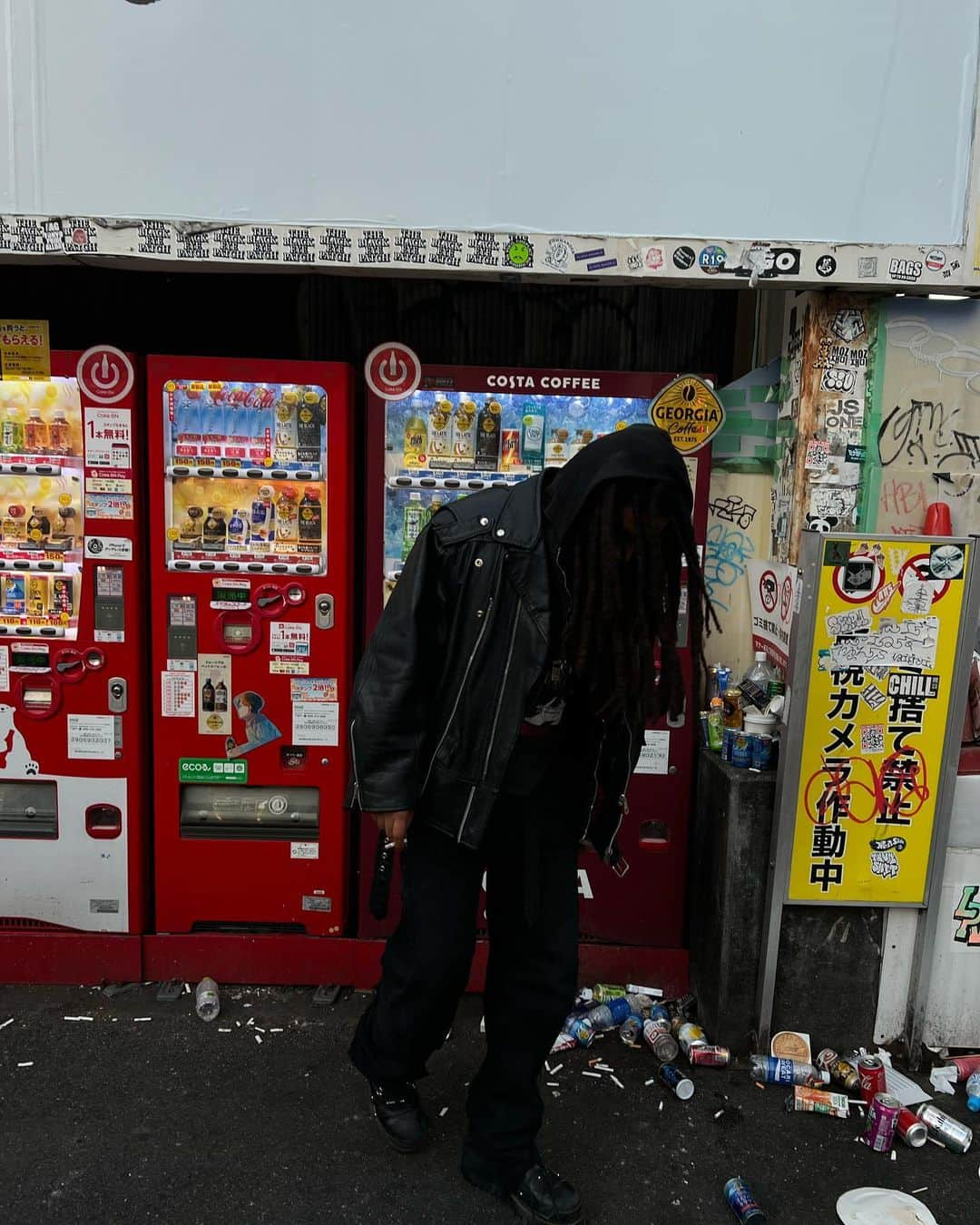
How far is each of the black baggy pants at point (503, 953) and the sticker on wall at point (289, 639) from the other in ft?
3.90

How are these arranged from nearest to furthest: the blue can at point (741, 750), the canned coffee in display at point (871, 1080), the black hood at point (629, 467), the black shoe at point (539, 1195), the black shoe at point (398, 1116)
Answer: the black hood at point (629, 467) → the black shoe at point (539, 1195) → the black shoe at point (398, 1116) → the canned coffee in display at point (871, 1080) → the blue can at point (741, 750)

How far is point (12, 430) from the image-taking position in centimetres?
335

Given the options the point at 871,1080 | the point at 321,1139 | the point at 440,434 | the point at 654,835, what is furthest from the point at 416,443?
the point at 871,1080

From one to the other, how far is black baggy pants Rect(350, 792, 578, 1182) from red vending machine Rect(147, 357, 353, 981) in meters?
1.16

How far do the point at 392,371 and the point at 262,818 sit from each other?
1.81m

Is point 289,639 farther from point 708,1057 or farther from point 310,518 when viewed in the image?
point 708,1057

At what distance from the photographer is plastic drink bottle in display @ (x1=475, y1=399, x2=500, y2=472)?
3.39 metres

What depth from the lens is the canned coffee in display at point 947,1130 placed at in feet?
8.93

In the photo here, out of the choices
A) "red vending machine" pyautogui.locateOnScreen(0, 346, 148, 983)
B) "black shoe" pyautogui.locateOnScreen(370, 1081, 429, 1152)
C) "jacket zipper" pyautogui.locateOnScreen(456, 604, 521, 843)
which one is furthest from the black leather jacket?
"red vending machine" pyautogui.locateOnScreen(0, 346, 148, 983)

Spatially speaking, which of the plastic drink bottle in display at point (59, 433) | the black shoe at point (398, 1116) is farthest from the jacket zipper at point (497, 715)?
the plastic drink bottle in display at point (59, 433)

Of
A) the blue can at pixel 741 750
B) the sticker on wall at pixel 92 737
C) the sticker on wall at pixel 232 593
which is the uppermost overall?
the sticker on wall at pixel 232 593

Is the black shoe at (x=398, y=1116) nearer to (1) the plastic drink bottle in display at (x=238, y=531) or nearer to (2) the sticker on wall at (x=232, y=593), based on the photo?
(2) the sticker on wall at (x=232, y=593)

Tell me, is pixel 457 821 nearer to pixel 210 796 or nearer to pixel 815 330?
pixel 210 796

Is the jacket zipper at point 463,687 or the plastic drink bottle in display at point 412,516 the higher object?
the plastic drink bottle in display at point 412,516
